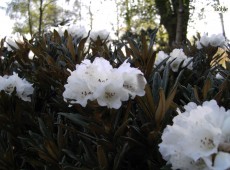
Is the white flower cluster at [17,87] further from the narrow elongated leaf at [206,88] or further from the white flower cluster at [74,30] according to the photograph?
the white flower cluster at [74,30]

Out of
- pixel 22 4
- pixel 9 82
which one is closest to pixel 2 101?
pixel 9 82

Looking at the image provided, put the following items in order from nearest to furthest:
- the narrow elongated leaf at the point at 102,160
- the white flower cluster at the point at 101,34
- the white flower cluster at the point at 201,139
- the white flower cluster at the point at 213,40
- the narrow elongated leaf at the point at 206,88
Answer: the white flower cluster at the point at 201,139 < the narrow elongated leaf at the point at 102,160 < the narrow elongated leaf at the point at 206,88 < the white flower cluster at the point at 213,40 < the white flower cluster at the point at 101,34

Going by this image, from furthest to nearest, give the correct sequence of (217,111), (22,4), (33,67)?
1. (22,4)
2. (33,67)
3. (217,111)

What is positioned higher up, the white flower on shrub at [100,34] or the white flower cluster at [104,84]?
the white flower on shrub at [100,34]

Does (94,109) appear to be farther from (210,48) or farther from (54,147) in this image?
(210,48)

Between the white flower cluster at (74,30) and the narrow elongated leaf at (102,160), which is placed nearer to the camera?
the narrow elongated leaf at (102,160)

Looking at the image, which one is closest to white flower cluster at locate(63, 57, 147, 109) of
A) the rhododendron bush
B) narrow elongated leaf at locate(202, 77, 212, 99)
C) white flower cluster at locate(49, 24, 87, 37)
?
the rhododendron bush

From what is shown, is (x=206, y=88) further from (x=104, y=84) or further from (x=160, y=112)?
(x=104, y=84)

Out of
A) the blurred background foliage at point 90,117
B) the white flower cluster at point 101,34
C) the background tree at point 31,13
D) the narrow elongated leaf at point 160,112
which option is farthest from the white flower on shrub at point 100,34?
the background tree at point 31,13
